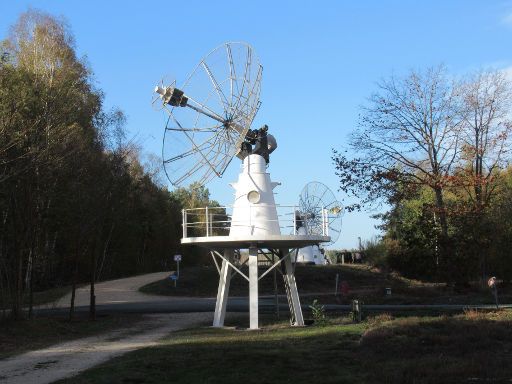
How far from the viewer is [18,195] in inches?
880

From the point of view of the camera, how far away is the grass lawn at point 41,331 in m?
18.1

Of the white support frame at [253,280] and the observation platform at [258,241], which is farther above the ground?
the observation platform at [258,241]

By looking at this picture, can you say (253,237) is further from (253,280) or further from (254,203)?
(253,280)

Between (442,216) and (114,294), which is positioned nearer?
(442,216)

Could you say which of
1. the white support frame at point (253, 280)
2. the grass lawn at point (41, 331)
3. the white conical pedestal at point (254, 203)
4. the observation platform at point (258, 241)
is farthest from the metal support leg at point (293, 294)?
the grass lawn at point (41, 331)

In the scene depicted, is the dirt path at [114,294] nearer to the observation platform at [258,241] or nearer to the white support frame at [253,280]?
the white support frame at [253,280]

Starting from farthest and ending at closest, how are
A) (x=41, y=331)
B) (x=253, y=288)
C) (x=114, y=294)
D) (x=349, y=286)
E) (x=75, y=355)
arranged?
(x=349, y=286) → (x=114, y=294) → (x=253, y=288) → (x=41, y=331) → (x=75, y=355)

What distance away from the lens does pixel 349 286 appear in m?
52.0

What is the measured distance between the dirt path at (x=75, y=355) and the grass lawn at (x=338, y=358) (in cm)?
71

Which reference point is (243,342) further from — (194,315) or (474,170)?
(474,170)

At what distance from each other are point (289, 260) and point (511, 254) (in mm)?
29056

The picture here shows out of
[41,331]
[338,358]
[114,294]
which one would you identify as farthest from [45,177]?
[114,294]

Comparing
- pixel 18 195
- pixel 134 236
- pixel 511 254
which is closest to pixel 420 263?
pixel 511 254

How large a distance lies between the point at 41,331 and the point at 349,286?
34.6 metres
